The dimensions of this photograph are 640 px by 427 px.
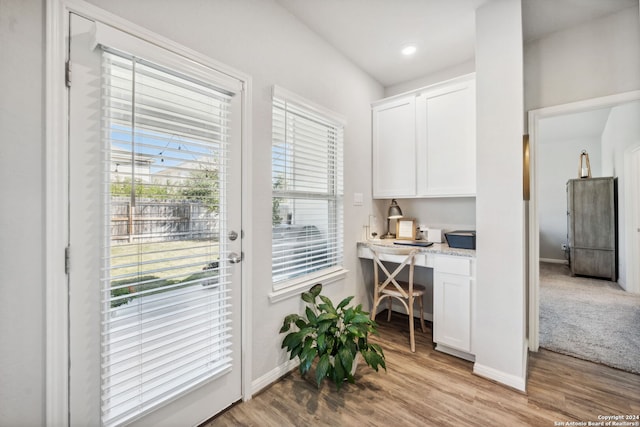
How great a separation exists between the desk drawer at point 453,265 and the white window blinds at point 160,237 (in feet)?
5.74

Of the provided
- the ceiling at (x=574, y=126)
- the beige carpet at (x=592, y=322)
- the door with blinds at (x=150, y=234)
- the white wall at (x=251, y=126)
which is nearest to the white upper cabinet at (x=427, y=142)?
the white wall at (x=251, y=126)

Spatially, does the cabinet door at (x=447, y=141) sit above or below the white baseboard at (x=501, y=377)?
above

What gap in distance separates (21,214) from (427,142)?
2.88 metres

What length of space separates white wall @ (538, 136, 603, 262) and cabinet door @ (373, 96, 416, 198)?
16.0ft

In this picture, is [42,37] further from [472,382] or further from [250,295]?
[472,382]

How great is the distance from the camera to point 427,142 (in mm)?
2691

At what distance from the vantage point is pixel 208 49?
1.58m

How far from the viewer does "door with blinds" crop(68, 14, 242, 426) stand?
115 cm

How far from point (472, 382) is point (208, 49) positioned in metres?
2.83

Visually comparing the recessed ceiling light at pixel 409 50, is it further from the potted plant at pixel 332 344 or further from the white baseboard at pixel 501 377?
the white baseboard at pixel 501 377

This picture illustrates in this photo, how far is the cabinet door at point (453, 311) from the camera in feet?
7.11

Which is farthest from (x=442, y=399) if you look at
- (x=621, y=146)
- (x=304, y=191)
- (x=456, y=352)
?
(x=621, y=146)

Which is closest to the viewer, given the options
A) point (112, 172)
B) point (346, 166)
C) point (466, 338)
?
point (112, 172)

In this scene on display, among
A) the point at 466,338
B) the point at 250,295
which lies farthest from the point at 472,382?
the point at 250,295
